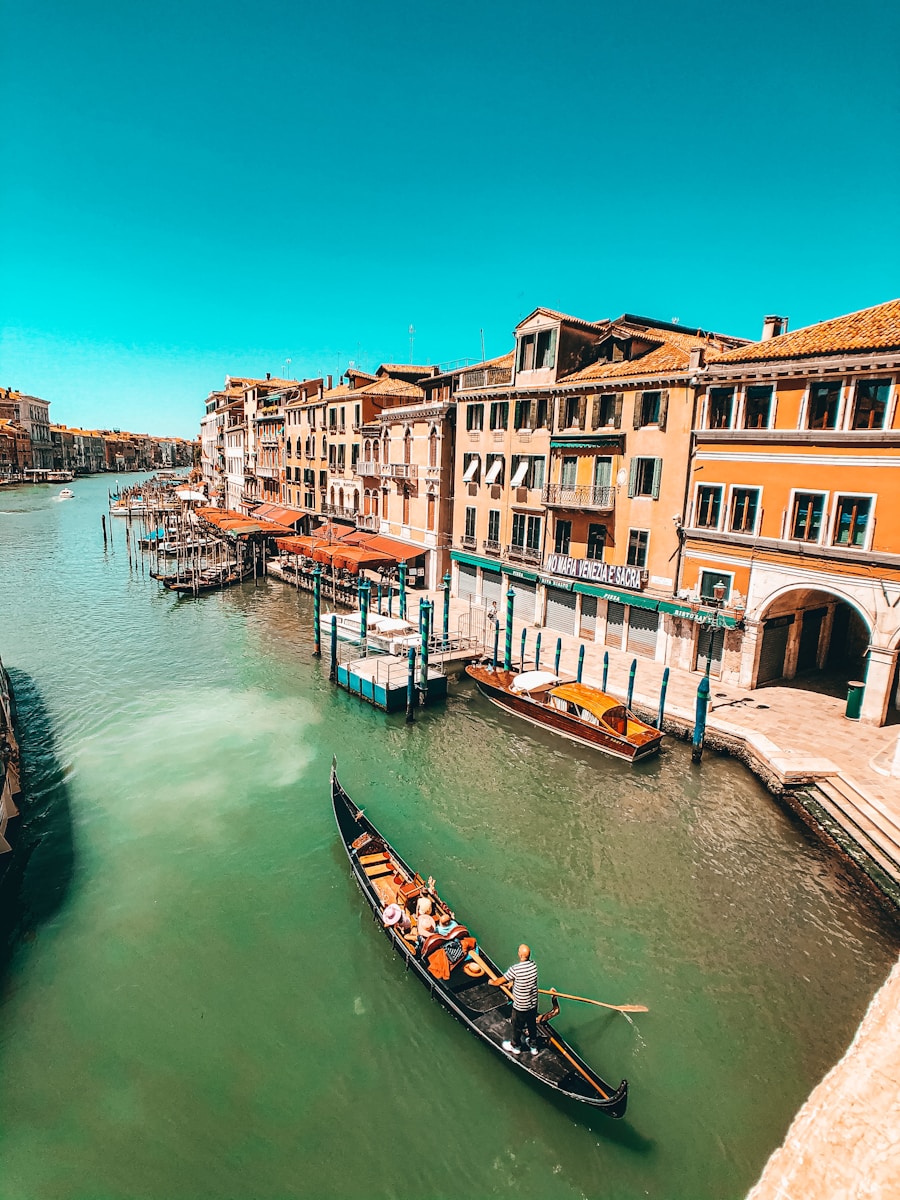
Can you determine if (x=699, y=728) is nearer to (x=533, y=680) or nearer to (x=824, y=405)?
(x=533, y=680)

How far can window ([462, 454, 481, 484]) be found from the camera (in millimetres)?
37562

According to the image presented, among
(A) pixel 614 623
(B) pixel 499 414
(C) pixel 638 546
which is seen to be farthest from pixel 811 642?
(B) pixel 499 414

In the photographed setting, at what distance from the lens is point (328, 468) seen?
55844mm

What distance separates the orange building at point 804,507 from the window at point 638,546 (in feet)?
6.59

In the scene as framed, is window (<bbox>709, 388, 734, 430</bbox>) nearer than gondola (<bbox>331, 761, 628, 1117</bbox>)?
No

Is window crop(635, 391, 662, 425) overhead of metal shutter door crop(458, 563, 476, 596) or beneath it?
overhead

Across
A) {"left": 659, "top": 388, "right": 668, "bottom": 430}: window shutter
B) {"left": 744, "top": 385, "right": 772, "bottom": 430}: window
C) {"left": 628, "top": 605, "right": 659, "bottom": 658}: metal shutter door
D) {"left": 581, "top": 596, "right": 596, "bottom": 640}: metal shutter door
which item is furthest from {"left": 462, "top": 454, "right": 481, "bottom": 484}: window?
{"left": 744, "top": 385, "right": 772, "bottom": 430}: window

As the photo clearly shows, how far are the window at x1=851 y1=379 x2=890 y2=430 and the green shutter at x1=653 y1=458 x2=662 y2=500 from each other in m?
7.68

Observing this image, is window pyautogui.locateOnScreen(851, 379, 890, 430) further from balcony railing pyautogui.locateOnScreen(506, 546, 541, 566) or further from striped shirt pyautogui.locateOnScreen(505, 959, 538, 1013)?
striped shirt pyautogui.locateOnScreen(505, 959, 538, 1013)

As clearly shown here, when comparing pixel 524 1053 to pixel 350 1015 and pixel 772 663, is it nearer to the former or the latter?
pixel 350 1015

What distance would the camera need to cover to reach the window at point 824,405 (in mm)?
22562

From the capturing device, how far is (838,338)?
22.7 m

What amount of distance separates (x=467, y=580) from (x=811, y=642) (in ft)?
64.2

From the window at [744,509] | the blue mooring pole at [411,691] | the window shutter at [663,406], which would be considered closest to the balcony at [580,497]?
the window shutter at [663,406]
